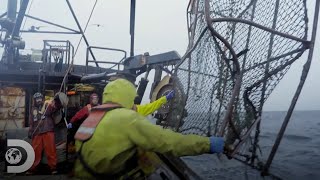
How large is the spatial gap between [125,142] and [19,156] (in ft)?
21.5

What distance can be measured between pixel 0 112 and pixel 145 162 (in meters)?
9.97

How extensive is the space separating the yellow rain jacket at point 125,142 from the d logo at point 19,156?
598cm

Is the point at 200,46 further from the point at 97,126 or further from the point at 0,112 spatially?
the point at 0,112

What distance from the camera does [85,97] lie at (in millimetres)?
10484

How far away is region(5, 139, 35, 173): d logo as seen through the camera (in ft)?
27.1

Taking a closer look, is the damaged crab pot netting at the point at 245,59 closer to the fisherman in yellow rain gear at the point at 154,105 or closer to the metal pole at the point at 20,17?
the fisherman in yellow rain gear at the point at 154,105

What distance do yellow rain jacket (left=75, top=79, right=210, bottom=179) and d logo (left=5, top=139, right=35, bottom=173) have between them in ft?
19.6

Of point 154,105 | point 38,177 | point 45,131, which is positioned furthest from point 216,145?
point 45,131

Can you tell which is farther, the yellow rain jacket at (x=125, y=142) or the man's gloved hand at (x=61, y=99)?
the man's gloved hand at (x=61, y=99)

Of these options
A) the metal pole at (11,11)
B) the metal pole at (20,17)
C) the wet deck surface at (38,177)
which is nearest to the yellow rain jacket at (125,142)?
the wet deck surface at (38,177)

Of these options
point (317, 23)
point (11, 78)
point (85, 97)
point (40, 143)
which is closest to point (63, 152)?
point (40, 143)

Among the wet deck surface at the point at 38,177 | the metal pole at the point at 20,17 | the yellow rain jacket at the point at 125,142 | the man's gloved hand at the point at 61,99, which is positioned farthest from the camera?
the metal pole at the point at 20,17

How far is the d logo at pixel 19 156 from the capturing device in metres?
8.25

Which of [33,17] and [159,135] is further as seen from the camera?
[33,17]
